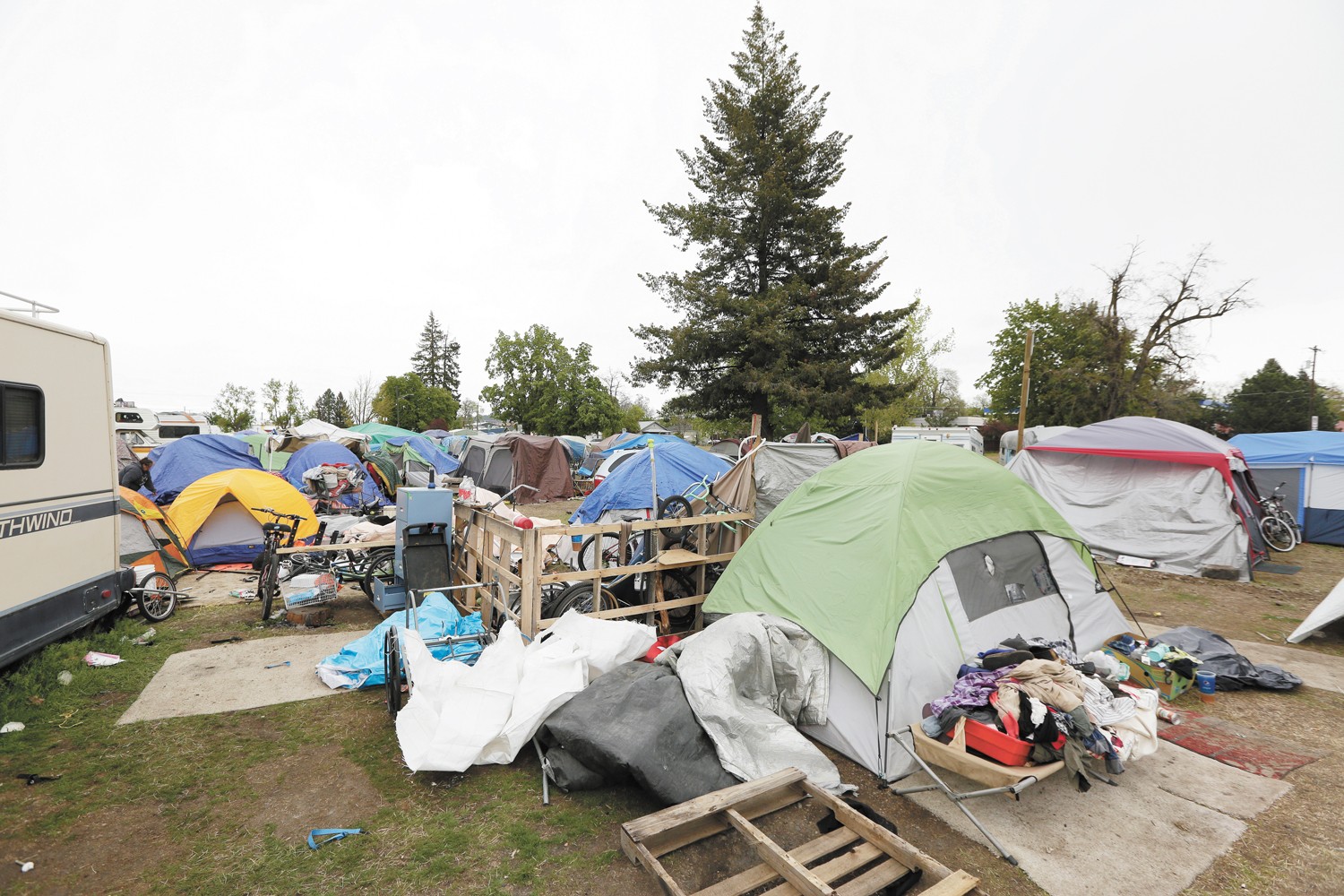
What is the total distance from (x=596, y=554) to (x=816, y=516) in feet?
6.66

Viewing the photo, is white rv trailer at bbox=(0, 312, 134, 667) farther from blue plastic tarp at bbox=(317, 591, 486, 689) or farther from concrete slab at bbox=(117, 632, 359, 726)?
blue plastic tarp at bbox=(317, 591, 486, 689)

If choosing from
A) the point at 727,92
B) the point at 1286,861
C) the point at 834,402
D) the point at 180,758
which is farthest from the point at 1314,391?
the point at 180,758

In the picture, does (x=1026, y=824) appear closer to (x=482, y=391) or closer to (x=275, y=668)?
(x=275, y=668)

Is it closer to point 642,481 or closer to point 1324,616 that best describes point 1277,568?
point 1324,616

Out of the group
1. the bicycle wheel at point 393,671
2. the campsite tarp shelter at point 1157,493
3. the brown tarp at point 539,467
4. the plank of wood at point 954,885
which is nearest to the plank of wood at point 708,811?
the plank of wood at point 954,885

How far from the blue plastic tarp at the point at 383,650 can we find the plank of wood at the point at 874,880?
3539 millimetres

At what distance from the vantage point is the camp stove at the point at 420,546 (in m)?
6.50

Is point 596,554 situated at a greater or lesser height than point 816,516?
lesser

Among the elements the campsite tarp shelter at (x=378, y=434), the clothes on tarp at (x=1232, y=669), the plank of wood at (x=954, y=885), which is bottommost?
the clothes on tarp at (x=1232, y=669)

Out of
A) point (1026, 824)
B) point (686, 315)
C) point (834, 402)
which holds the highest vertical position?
point (686, 315)

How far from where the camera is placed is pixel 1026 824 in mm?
3527

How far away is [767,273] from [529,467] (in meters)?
10.6

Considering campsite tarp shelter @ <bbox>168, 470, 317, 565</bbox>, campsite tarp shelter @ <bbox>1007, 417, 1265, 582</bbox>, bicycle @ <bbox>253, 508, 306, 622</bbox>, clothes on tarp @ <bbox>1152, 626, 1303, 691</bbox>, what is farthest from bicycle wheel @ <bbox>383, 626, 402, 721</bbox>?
campsite tarp shelter @ <bbox>1007, 417, 1265, 582</bbox>

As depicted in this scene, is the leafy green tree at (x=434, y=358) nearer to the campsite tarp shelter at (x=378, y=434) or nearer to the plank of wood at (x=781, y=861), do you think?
the campsite tarp shelter at (x=378, y=434)
